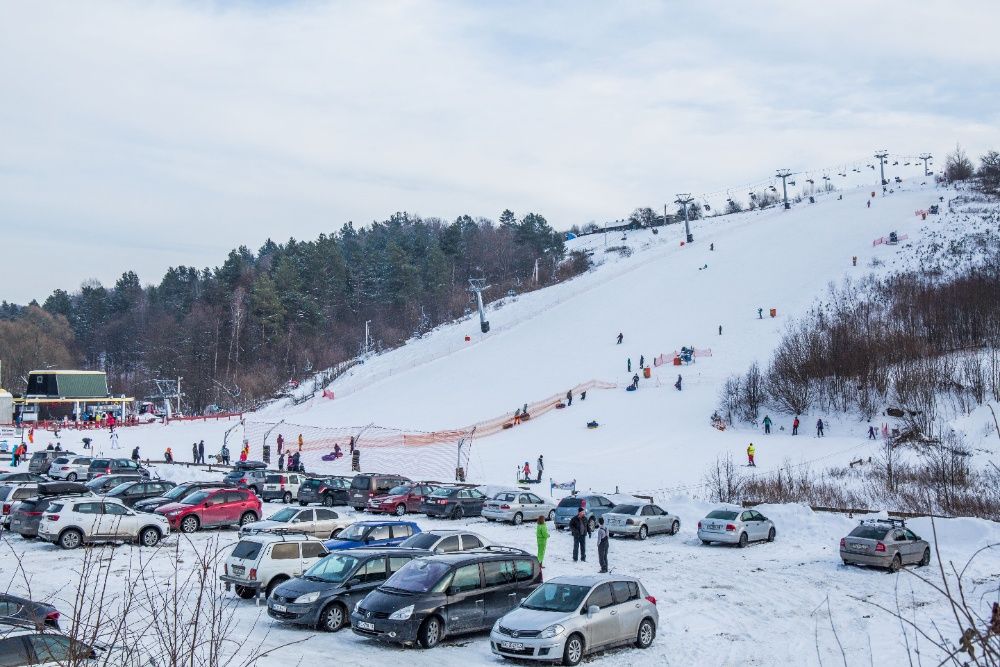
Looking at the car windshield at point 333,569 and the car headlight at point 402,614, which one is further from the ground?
the car windshield at point 333,569

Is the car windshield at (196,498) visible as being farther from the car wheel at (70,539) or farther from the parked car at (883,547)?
the parked car at (883,547)

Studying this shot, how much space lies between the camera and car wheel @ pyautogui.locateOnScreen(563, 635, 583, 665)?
14750mm

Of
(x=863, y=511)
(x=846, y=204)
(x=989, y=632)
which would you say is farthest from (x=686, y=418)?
(x=846, y=204)

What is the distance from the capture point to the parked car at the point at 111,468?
41097 mm

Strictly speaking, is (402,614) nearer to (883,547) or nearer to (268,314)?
(883,547)

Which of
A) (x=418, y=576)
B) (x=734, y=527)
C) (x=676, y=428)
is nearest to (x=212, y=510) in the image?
(x=418, y=576)

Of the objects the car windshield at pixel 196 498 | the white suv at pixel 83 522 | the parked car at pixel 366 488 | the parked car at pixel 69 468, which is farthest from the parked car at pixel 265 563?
the parked car at pixel 69 468

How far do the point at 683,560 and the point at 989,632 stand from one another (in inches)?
872

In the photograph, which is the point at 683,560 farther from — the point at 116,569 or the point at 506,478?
the point at 506,478

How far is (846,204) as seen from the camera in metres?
118

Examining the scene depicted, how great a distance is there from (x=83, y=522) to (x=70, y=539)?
54 cm

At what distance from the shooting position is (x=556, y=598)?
15703 millimetres

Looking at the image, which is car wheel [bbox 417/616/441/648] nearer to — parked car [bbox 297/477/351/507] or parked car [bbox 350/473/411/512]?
parked car [bbox 350/473/411/512]

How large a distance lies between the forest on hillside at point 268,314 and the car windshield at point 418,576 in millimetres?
74624
